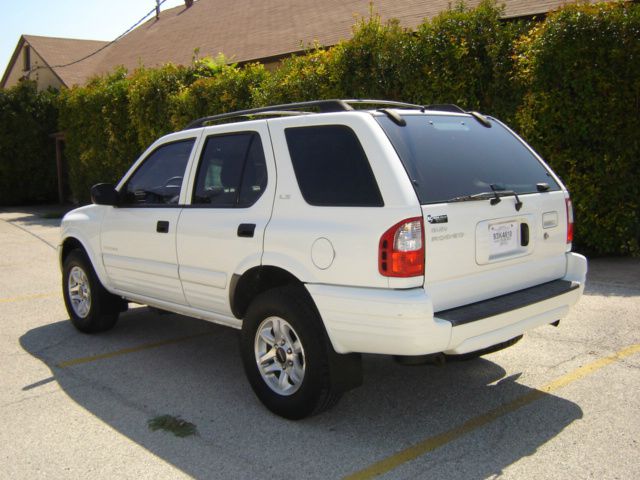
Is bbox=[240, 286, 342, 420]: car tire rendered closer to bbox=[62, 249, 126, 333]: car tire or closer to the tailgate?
the tailgate

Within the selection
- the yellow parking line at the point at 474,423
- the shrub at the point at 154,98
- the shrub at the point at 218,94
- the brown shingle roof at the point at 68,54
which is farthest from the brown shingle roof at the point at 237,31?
the yellow parking line at the point at 474,423

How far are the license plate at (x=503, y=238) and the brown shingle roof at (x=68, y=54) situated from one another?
27.4 metres

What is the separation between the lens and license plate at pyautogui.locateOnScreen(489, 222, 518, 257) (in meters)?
3.92

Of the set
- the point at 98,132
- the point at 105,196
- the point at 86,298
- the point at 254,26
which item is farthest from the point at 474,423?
the point at 254,26

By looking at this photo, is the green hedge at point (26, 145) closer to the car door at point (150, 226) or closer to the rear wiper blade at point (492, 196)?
the car door at point (150, 226)

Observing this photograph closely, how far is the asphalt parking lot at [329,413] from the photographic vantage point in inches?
140

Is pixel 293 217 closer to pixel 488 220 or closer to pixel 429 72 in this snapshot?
pixel 488 220

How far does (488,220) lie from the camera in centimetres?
389

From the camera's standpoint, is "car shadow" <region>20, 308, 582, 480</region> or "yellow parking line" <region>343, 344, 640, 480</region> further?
"car shadow" <region>20, 308, 582, 480</region>

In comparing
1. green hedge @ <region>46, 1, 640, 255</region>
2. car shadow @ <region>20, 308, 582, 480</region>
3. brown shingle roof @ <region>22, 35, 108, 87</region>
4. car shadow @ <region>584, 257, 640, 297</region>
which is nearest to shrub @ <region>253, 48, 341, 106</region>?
green hedge @ <region>46, 1, 640, 255</region>

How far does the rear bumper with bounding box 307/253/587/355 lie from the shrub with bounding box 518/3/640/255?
5307mm

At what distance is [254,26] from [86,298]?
17.1 m

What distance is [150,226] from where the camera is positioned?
528cm

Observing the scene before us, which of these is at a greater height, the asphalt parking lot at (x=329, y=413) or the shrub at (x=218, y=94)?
the shrub at (x=218, y=94)
